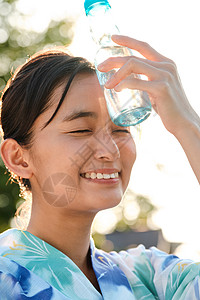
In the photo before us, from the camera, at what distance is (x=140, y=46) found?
68.7 inches

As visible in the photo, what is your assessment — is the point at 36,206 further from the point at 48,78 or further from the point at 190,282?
the point at 190,282

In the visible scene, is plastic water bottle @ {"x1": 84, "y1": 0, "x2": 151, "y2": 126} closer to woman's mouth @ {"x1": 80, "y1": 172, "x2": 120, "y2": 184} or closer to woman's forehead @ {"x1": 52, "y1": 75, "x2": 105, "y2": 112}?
woman's forehead @ {"x1": 52, "y1": 75, "x2": 105, "y2": 112}

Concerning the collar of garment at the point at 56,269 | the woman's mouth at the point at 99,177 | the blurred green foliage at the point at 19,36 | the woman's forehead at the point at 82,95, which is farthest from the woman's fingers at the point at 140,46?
the blurred green foliage at the point at 19,36

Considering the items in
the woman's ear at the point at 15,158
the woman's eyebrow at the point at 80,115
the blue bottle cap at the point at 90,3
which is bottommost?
the woman's ear at the point at 15,158

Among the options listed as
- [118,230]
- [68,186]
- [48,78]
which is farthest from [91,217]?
[118,230]

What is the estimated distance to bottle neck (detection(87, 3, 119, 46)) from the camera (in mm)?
1857

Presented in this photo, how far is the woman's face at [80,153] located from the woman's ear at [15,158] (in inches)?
3.5

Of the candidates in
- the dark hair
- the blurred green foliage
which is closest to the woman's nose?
the dark hair

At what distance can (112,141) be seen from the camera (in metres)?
1.98

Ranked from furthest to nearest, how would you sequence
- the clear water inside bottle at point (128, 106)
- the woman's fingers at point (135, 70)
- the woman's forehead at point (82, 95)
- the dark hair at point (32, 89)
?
the dark hair at point (32, 89) < the woman's forehead at point (82, 95) < the clear water inside bottle at point (128, 106) < the woman's fingers at point (135, 70)

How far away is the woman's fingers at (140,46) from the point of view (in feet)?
5.71

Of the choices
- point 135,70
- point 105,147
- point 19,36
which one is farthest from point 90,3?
point 19,36

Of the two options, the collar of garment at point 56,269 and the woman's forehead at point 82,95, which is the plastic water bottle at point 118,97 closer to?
the woman's forehead at point 82,95

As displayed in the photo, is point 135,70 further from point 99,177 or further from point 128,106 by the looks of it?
point 99,177
